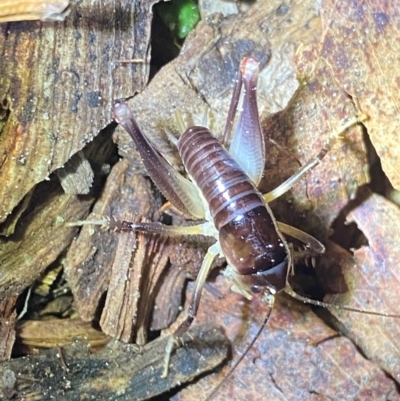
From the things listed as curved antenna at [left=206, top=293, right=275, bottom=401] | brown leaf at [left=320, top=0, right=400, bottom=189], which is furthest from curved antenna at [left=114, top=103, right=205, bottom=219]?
brown leaf at [left=320, top=0, right=400, bottom=189]

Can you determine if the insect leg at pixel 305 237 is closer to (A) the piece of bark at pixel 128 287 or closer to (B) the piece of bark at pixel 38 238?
(A) the piece of bark at pixel 128 287

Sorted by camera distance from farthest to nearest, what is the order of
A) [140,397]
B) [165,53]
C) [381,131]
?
[165,53] < [140,397] < [381,131]

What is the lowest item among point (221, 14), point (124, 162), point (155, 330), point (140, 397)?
point (140, 397)

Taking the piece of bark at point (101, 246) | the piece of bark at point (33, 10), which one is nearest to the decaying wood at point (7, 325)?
the piece of bark at point (101, 246)

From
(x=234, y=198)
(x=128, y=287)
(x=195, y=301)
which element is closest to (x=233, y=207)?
(x=234, y=198)

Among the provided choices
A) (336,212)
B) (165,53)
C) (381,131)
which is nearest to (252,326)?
(336,212)

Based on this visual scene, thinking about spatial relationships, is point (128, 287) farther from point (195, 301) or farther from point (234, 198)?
point (234, 198)

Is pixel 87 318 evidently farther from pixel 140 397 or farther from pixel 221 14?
pixel 221 14
